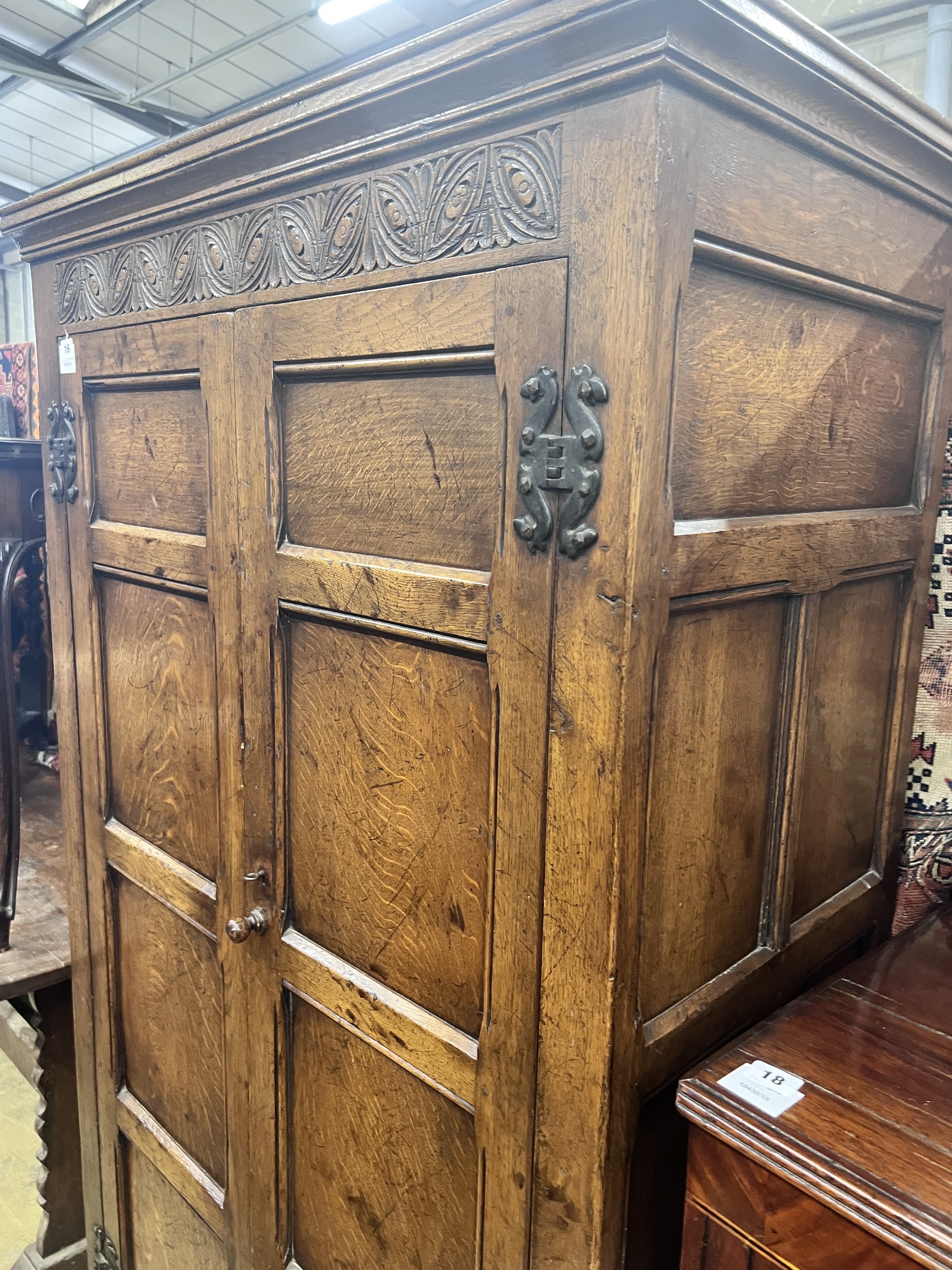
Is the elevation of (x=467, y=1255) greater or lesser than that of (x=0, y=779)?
lesser

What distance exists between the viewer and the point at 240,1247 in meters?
1.23

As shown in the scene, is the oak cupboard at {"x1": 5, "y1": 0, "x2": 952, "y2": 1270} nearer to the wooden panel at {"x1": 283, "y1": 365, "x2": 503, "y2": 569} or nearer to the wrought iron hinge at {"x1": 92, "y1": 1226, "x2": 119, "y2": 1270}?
the wooden panel at {"x1": 283, "y1": 365, "x2": 503, "y2": 569}

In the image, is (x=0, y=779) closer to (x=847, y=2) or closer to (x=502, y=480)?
(x=502, y=480)

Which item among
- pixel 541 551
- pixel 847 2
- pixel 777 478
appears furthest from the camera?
pixel 847 2

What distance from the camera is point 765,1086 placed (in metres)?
0.79

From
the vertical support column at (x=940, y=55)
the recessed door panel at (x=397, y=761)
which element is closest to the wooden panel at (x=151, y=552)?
the recessed door panel at (x=397, y=761)

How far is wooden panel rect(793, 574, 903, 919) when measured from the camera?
3.30 feet

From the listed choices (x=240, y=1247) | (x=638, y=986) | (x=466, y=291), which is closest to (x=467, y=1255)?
(x=638, y=986)

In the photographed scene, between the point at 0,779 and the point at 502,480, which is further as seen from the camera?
the point at 0,779

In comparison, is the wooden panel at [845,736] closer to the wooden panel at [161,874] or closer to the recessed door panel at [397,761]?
the recessed door panel at [397,761]

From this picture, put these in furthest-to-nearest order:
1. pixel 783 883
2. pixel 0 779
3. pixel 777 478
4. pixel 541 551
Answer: pixel 0 779 → pixel 783 883 → pixel 777 478 → pixel 541 551

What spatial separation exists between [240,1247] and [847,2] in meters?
2.47

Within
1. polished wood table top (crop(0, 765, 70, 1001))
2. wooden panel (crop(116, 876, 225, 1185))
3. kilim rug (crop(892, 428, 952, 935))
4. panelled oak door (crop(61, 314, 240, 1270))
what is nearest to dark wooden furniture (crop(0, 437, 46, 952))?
polished wood table top (crop(0, 765, 70, 1001))

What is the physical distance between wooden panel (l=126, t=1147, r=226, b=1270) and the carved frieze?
133 centimetres
